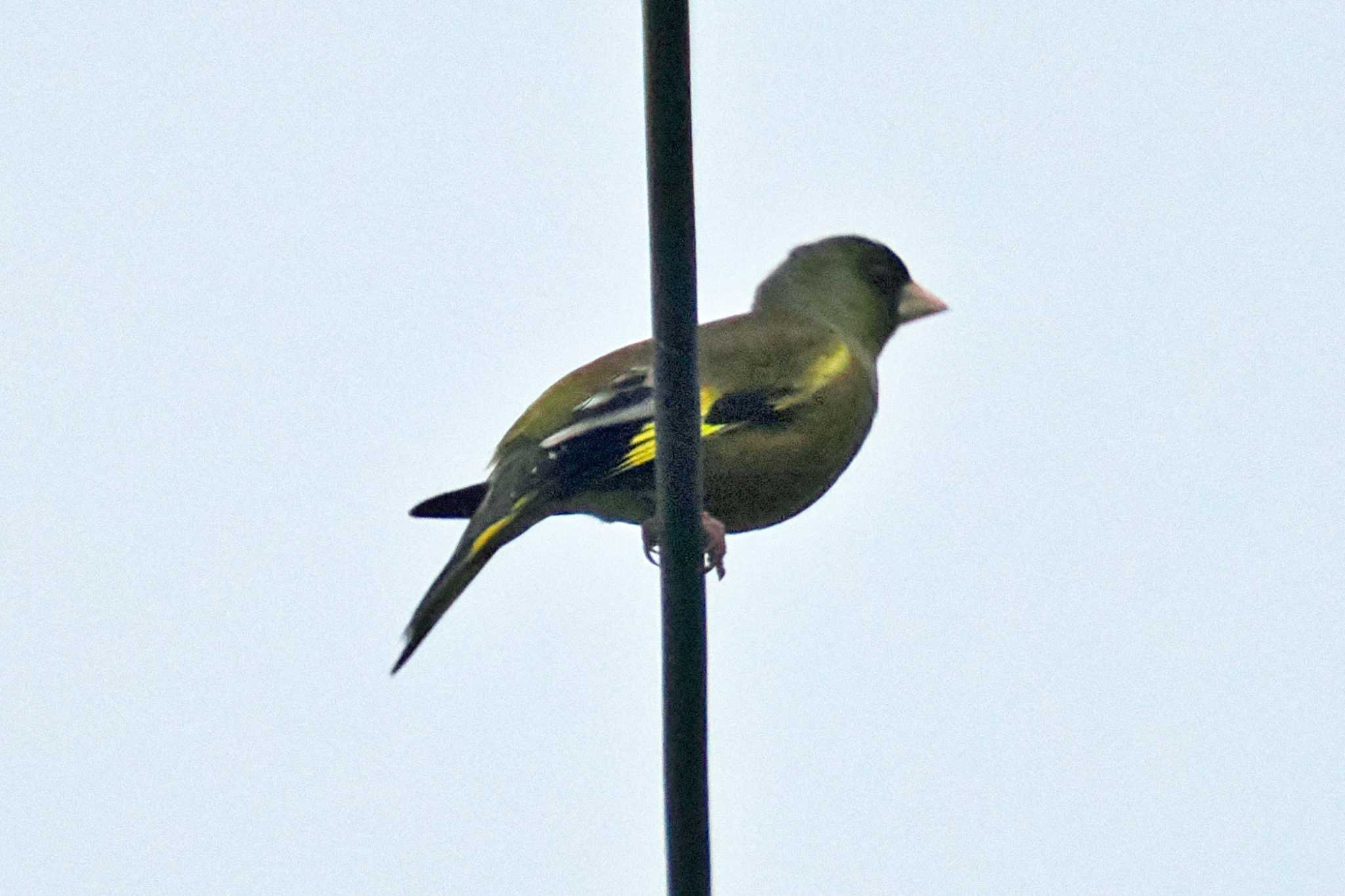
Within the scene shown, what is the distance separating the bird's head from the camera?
840cm

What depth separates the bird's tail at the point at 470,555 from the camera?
5.65 metres

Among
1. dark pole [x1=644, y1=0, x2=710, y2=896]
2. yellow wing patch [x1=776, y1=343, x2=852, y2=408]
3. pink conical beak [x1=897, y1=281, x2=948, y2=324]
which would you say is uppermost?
pink conical beak [x1=897, y1=281, x2=948, y2=324]

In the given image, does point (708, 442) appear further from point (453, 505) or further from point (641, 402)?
point (453, 505)

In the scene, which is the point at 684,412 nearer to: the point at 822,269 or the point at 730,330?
the point at 730,330

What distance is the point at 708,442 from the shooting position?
6668 millimetres

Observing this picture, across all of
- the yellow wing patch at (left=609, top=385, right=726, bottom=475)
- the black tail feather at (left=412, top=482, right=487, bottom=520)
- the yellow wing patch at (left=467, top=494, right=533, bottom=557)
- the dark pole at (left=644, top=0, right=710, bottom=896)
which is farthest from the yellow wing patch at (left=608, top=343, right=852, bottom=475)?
the dark pole at (left=644, top=0, right=710, bottom=896)

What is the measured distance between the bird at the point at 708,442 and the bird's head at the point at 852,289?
156 mm

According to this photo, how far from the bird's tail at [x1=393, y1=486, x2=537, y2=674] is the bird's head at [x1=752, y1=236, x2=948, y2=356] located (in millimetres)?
2542

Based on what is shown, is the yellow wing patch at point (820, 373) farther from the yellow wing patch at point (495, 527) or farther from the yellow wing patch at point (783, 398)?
the yellow wing patch at point (495, 527)

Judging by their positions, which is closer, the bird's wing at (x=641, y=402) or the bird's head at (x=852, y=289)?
the bird's wing at (x=641, y=402)

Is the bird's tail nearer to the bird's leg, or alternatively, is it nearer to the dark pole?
the bird's leg

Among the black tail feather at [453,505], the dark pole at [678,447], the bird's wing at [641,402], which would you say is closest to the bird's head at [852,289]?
the bird's wing at [641,402]

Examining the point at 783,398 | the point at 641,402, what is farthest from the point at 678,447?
the point at 783,398

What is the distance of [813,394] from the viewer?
7055 mm
